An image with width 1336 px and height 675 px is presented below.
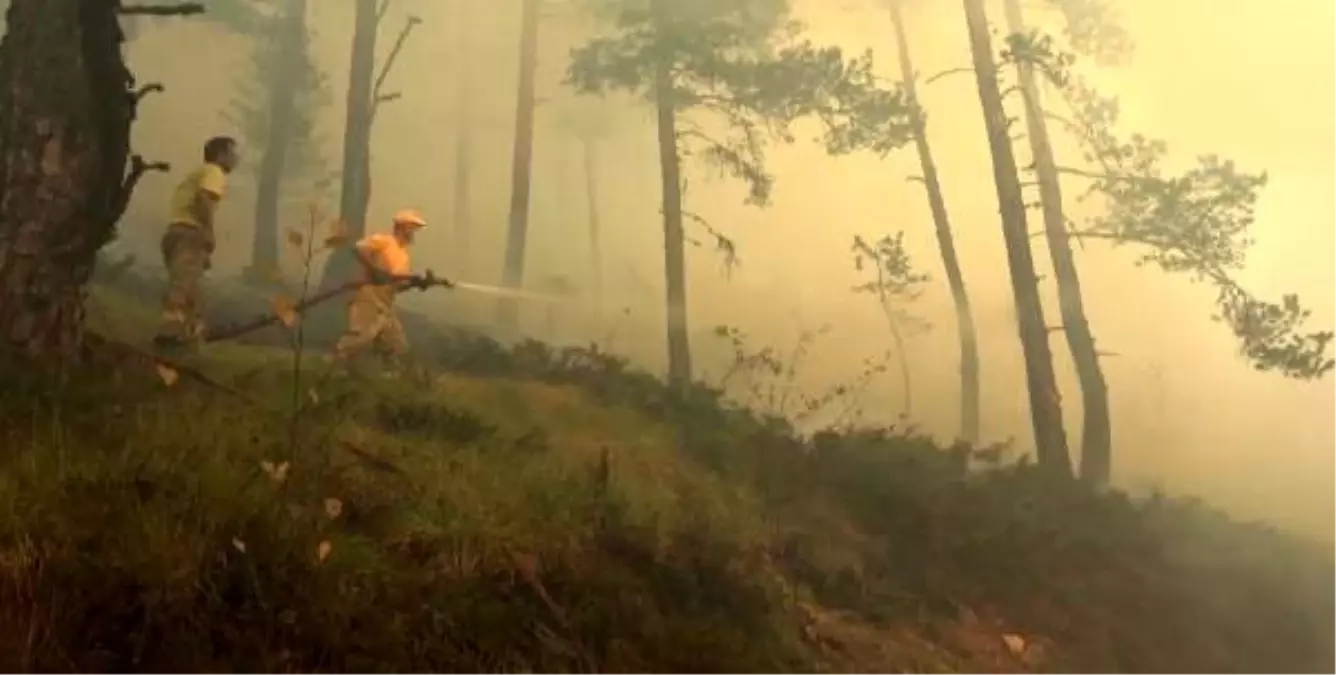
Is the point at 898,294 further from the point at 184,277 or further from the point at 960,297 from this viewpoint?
the point at 184,277

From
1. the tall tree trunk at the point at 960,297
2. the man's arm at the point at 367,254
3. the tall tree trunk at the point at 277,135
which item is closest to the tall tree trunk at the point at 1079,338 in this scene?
the tall tree trunk at the point at 960,297

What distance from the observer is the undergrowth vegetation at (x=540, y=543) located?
387 centimetres

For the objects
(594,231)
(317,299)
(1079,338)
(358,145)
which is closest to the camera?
(317,299)

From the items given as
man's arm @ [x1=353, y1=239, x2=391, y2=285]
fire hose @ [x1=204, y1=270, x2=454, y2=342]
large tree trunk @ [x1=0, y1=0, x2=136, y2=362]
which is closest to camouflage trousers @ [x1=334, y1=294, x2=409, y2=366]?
man's arm @ [x1=353, y1=239, x2=391, y2=285]

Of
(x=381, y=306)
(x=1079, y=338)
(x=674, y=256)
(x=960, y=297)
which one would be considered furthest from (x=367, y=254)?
(x=960, y=297)

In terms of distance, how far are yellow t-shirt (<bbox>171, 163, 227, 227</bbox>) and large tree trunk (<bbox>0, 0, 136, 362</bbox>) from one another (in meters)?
2.25

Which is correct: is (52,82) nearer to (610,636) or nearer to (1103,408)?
(610,636)

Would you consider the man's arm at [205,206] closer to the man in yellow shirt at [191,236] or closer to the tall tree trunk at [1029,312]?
the man in yellow shirt at [191,236]

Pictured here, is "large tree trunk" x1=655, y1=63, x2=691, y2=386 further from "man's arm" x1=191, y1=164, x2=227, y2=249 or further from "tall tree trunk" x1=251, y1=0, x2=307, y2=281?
"man's arm" x1=191, y1=164, x2=227, y2=249

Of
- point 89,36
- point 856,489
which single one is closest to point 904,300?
point 856,489

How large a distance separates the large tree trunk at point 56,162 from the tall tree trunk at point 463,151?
21774mm

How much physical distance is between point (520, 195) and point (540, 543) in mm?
15677

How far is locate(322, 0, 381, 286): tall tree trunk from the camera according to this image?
41.9 feet

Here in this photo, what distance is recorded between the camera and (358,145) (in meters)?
14.2
